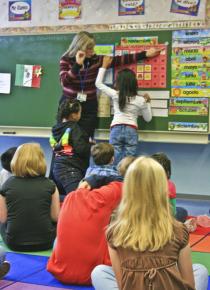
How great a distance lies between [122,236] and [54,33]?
3.67 m

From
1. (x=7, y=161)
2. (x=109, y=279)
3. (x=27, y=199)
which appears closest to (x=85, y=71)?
(x=7, y=161)

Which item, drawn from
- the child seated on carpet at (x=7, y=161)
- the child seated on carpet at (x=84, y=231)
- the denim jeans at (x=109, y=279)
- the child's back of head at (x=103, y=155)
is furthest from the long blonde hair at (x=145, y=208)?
the child seated on carpet at (x=7, y=161)

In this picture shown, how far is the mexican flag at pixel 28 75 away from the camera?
5.13 metres

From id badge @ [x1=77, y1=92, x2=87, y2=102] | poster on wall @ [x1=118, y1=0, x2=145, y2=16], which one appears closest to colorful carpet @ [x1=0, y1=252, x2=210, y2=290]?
id badge @ [x1=77, y1=92, x2=87, y2=102]

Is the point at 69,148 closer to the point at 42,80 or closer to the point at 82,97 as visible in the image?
the point at 82,97

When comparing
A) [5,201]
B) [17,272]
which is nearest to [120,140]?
[5,201]

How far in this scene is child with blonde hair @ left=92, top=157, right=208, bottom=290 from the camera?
5.97 ft

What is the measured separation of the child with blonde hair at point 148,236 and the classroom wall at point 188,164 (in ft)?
10.1

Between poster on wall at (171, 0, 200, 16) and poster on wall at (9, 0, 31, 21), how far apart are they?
1737 millimetres

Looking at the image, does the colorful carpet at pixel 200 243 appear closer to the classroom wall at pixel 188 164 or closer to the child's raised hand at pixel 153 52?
the classroom wall at pixel 188 164

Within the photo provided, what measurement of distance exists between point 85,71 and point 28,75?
832 mm

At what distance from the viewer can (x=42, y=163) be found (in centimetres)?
313

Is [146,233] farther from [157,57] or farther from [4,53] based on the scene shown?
[4,53]

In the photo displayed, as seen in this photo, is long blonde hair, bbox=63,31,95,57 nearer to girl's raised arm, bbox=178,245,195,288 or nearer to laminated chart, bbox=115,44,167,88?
laminated chart, bbox=115,44,167,88
